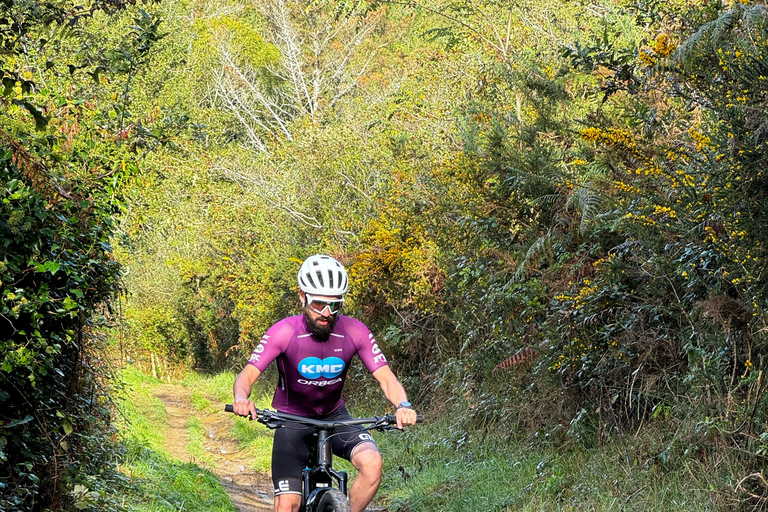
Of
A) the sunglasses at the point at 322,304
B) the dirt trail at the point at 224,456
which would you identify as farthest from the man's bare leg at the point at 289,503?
the dirt trail at the point at 224,456

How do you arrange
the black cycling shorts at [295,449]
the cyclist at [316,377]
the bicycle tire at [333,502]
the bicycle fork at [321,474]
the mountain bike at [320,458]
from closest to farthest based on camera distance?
1. the bicycle tire at [333,502]
2. the mountain bike at [320,458]
3. the bicycle fork at [321,474]
4. the cyclist at [316,377]
5. the black cycling shorts at [295,449]

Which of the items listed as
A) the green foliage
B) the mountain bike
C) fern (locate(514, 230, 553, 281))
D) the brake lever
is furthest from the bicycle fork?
fern (locate(514, 230, 553, 281))

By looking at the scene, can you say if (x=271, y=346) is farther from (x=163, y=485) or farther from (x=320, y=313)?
(x=163, y=485)

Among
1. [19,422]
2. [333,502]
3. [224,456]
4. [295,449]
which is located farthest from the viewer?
[224,456]

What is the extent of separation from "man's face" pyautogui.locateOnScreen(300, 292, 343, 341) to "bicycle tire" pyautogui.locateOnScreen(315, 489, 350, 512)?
44.1 inches

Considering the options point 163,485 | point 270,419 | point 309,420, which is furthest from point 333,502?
point 163,485

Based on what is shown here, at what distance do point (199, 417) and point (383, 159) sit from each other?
7.78m

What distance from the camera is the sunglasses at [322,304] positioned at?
231 inches

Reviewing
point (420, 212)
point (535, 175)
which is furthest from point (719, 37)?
point (420, 212)

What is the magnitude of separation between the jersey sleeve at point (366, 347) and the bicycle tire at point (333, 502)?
1140 millimetres

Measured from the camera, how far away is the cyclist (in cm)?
557

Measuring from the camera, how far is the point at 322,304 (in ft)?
19.3

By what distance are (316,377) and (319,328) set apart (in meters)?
0.34

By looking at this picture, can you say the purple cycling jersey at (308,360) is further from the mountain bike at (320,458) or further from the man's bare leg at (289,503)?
the man's bare leg at (289,503)
